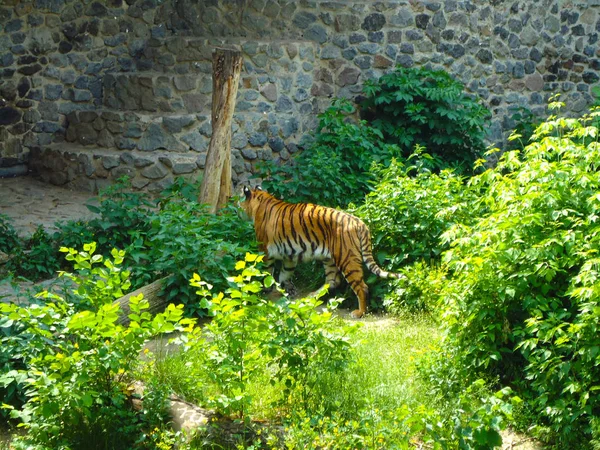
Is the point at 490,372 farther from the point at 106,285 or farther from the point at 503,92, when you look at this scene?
the point at 503,92

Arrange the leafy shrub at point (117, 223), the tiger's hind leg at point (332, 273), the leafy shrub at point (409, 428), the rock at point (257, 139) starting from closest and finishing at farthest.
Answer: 1. the leafy shrub at point (409, 428)
2. the tiger's hind leg at point (332, 273)
3. the leafy shrub at point (117, 223)
4. the rock at point (257, 139)

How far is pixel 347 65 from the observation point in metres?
12.6

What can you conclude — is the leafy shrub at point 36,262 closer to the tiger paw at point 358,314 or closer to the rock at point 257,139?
the tiger paw at point 358,314

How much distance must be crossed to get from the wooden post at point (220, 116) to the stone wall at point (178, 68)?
5.90 ft

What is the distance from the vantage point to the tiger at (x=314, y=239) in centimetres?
834

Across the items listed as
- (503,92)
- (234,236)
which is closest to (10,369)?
(234,236)

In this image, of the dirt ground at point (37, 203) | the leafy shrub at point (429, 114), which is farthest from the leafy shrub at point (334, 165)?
the dirt ground at point (37, 203)

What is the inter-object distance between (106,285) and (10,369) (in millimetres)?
869

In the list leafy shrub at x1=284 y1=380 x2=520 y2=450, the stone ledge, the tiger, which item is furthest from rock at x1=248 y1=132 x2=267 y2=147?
leafy shrub at x1=284 y1=380 x2=520 y2=450

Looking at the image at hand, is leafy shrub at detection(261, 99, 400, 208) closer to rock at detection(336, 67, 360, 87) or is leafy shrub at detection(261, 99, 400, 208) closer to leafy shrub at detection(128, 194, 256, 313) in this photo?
rock at detection(336, 67, 360, 87)

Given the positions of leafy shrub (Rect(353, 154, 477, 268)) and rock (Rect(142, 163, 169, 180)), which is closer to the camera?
leafy shrub (Rect(353, 154, 477, 268))

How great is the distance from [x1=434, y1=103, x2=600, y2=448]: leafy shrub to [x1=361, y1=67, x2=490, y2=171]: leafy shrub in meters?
5.56

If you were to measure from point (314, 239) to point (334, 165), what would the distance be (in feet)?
6.30

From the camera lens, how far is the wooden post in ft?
31.2
